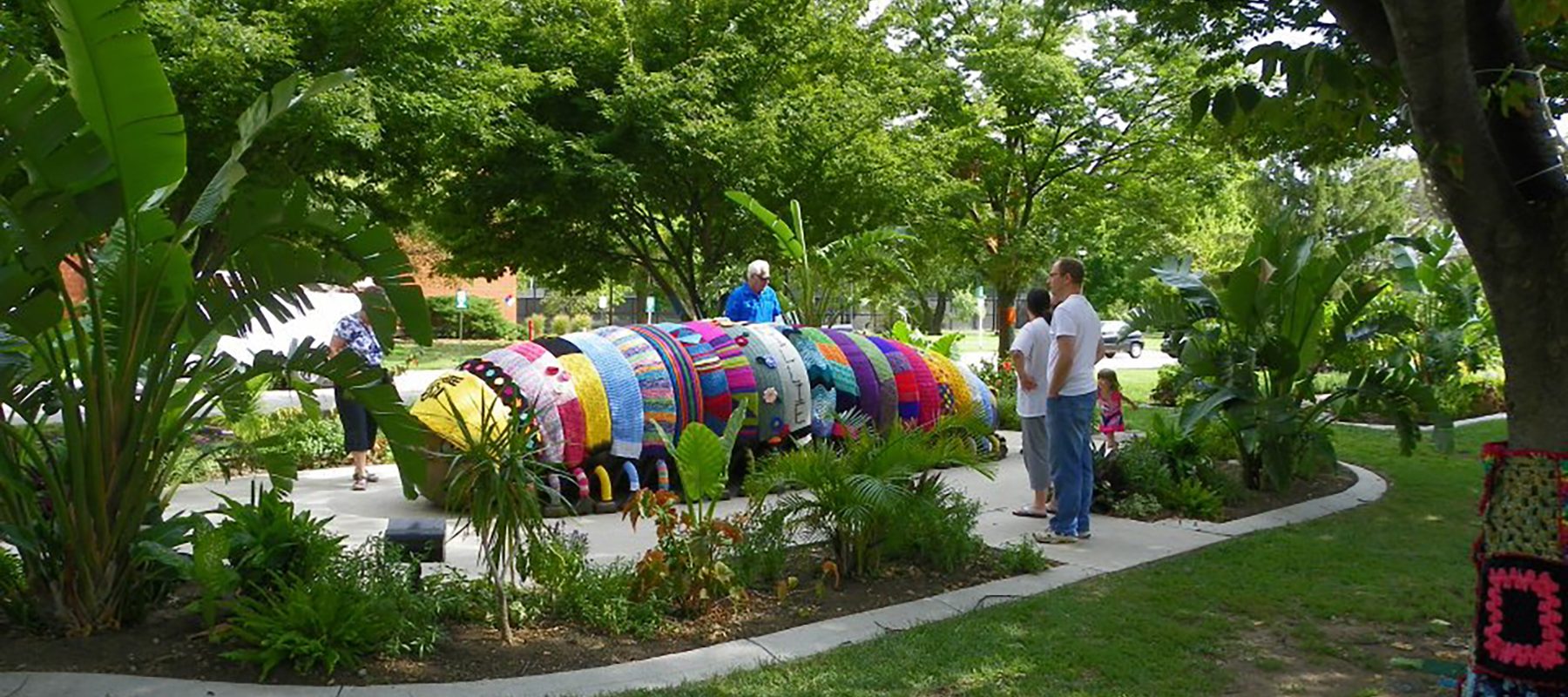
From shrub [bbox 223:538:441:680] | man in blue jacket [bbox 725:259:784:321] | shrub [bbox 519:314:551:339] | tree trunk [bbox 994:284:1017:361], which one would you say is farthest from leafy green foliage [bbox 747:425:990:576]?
shrub [bbox 519:314:551:339]

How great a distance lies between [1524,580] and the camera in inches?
155

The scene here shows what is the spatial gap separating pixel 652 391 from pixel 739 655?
401 centimetres

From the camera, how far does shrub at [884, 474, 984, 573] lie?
6.59m

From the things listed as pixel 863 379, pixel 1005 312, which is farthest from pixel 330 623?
pixel 1005 312

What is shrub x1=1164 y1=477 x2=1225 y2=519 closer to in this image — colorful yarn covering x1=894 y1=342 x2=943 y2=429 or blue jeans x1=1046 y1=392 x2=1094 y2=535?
blue jeans x1=1046 y1=392 x2=1094 y2=535

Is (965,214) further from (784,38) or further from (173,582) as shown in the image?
(173,582)

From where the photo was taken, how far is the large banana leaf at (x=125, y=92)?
4484 mm

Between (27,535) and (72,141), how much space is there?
1746 mm

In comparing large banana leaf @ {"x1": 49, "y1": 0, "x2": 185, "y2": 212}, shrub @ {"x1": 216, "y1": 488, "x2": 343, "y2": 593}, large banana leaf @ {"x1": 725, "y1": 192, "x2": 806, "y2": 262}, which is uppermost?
large banana leaf @ {"x1": 725, "y1": 192, "x2": 806, "y2": 262}

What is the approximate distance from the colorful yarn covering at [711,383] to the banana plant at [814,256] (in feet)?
16.7

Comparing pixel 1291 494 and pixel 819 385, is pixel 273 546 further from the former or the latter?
pixel 1291 494

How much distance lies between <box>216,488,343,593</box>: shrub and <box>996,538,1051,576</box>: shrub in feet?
12.3

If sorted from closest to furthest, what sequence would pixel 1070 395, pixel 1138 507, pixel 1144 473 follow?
A: pixel 1070 395, pixel 1138 507, pixel 1144 473

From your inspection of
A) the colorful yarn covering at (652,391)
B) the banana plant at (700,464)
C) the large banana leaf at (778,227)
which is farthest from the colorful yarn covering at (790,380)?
the large banana leaf at (778,227)
